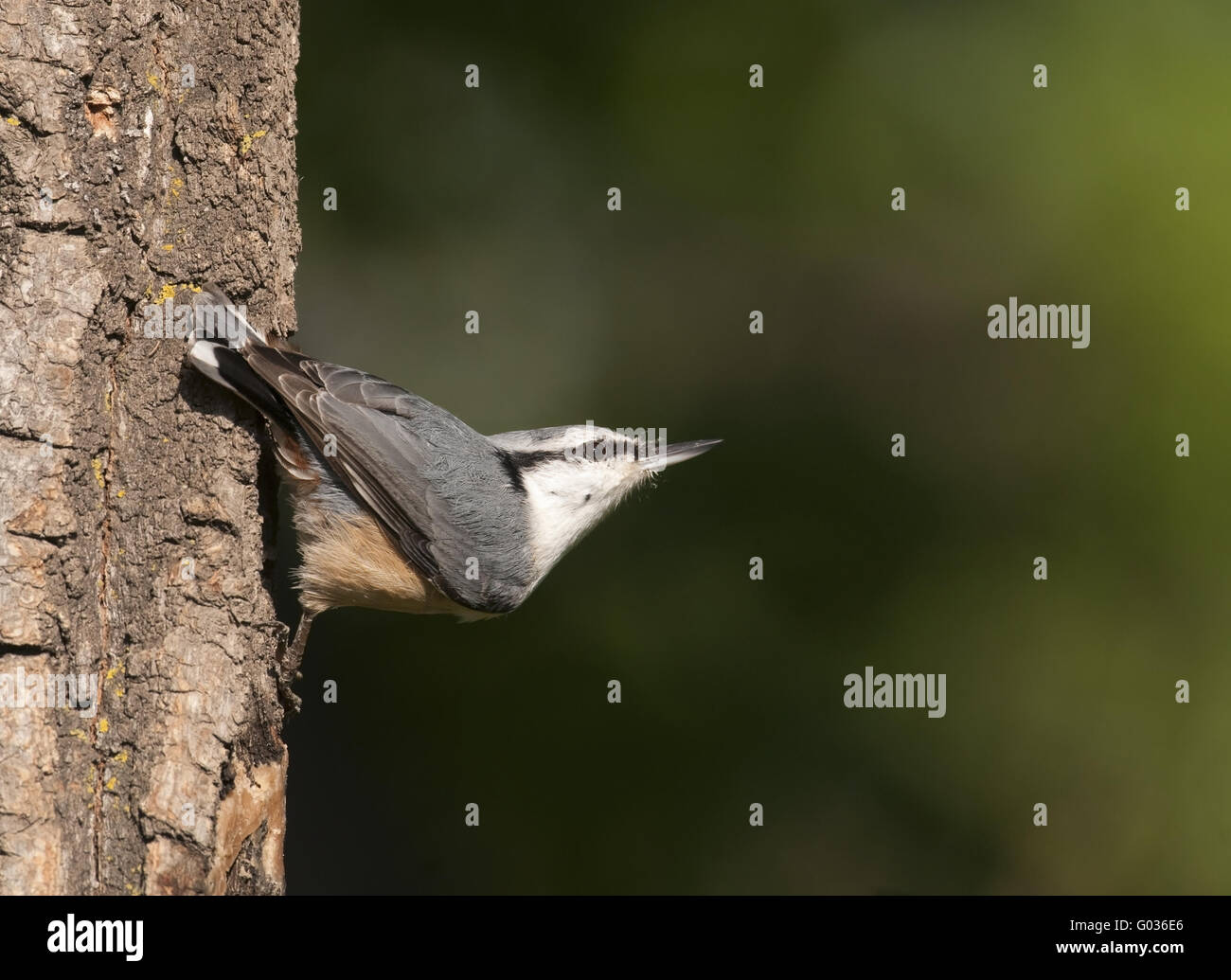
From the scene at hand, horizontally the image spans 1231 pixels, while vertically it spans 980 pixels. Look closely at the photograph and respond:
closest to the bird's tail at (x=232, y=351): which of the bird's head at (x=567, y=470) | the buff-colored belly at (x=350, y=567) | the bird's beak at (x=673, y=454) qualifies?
the buff-colored belly at (x=350, y=567)

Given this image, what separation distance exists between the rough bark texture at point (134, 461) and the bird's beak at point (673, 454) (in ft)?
3.16

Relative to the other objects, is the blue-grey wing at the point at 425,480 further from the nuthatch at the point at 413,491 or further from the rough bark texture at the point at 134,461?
the rough bark texture at the point at 134,461

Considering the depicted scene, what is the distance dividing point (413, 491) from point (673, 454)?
26.4 inches

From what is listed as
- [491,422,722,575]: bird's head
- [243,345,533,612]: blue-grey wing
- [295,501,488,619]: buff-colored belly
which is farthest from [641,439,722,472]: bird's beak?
[295,501,488,619]: buff-colored belly

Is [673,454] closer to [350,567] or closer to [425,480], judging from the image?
[425,480]

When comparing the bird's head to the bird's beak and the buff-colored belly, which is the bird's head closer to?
the bird's beak

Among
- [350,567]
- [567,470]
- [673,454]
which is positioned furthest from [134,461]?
[673,454]

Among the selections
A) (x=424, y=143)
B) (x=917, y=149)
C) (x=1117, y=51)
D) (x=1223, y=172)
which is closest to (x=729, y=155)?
(x=917, y=149)

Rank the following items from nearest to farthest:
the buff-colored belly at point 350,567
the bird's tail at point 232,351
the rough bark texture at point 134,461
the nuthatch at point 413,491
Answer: the rough bark texture at point 134,461 < the bird's tail at point 232,351 < the nuthatch at point 413,491 < the buff-colored belly at point 350,567

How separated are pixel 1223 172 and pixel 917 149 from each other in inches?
35.2

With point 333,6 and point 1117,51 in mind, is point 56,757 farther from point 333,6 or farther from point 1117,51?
point 1117,51

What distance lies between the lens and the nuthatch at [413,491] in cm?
252

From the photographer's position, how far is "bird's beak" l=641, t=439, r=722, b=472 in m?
2.94

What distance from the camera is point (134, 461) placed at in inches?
82.8
